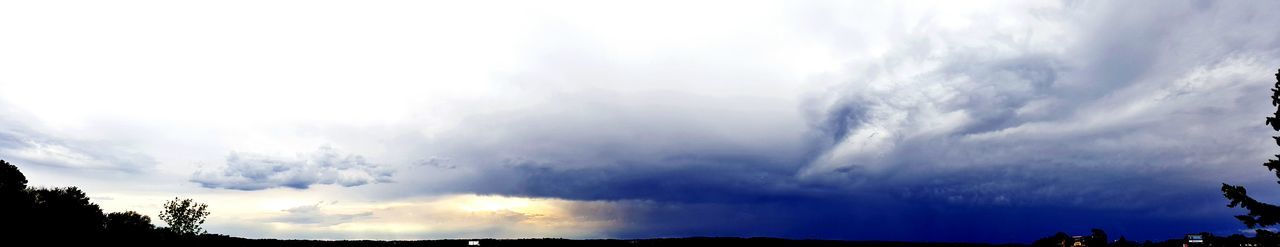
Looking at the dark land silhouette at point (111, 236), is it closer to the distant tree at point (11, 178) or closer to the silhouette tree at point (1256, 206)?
the distant tree at point (11, 178)

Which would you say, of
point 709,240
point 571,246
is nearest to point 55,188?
point 571,246

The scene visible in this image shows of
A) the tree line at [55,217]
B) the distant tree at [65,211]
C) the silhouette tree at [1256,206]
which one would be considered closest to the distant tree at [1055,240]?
the silhouette tree at [1256,206]

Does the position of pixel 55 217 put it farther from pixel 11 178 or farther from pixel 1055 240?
pixel 1055 240

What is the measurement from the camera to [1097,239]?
3984 centimetres

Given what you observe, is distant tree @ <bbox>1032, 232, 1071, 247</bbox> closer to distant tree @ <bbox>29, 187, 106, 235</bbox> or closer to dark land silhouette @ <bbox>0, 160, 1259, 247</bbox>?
dark land silhouette @ <bbox>0, 160, 1259, 247</bbox>

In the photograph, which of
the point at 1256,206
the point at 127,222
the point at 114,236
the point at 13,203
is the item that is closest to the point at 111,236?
the point at 114,236

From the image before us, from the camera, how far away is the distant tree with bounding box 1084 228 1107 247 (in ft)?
127

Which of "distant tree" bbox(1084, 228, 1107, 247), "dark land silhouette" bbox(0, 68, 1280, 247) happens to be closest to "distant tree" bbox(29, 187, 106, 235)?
"dark land silhouette" bbox(0, 68, 1280, 247)

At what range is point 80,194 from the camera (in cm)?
6366

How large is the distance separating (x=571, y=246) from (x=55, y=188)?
4971cm

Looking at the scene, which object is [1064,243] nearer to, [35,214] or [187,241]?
[187,241]

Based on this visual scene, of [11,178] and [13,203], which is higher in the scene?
[11,178]

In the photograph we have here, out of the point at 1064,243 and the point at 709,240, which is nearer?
the point at 1064,243

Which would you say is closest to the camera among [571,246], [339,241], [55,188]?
[339,241]
